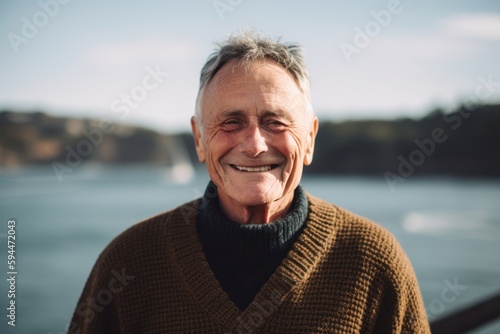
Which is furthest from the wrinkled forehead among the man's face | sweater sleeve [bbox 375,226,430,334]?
sweater sleeve [bbox 375,226,430,334]

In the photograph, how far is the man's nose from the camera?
5.04 feet

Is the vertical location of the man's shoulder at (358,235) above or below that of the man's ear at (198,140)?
below

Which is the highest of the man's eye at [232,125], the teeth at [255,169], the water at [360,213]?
the man's eye at [232,125]

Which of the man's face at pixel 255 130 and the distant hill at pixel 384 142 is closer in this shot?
the man's face at pixel 255 130

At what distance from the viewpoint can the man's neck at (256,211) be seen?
1.67 meters

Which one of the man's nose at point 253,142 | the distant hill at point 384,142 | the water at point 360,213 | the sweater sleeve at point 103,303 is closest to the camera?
the man's nose at point 253,142

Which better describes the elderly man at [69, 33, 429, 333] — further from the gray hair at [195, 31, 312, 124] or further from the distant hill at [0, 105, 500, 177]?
the distant hill at [0, 105, 500, 177]

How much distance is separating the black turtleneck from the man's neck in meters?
0.04

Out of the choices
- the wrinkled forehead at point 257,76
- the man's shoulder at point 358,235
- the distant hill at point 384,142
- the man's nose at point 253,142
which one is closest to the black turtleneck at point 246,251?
the man's shoulder at point 358,235

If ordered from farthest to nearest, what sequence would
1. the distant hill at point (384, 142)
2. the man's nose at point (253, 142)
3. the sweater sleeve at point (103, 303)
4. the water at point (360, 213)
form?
the distant hill at point (384, 142), the water at point (360, 213), the sweater sleeve at point (103, 303), the man's nose at point (253, 142)

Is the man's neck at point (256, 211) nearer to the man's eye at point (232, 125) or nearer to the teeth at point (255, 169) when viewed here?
the teeth at point (255, 169)

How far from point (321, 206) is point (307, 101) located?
39 cm

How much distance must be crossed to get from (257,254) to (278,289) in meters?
0.13

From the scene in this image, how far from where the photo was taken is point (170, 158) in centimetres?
8238
